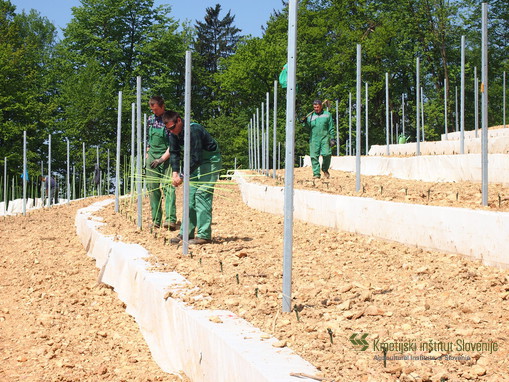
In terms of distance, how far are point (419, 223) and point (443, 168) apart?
15.2 ft

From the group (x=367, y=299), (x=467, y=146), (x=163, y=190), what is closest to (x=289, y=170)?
(x=367, y=299)

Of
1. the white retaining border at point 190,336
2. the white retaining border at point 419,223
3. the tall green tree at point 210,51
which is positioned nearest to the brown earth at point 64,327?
the white retaining border at point 190,336

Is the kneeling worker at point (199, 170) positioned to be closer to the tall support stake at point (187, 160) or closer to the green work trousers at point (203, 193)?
the green work trousers at point (203, 193)

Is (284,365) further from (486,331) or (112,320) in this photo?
(112,320)

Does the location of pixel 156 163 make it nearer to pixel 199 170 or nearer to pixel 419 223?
pixel 199 170

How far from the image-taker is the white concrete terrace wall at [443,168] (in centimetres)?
792

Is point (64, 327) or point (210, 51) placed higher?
point (210, 51)

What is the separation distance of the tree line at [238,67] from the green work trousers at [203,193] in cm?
2351

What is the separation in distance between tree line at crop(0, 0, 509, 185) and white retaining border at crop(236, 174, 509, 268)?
22603 mm

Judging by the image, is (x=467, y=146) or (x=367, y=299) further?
(x=467, y=146)

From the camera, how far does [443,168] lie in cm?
977

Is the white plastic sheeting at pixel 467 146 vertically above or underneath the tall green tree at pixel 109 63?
underneath

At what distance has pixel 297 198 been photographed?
8.41 metres

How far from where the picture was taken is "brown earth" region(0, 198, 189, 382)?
3.88 metres
